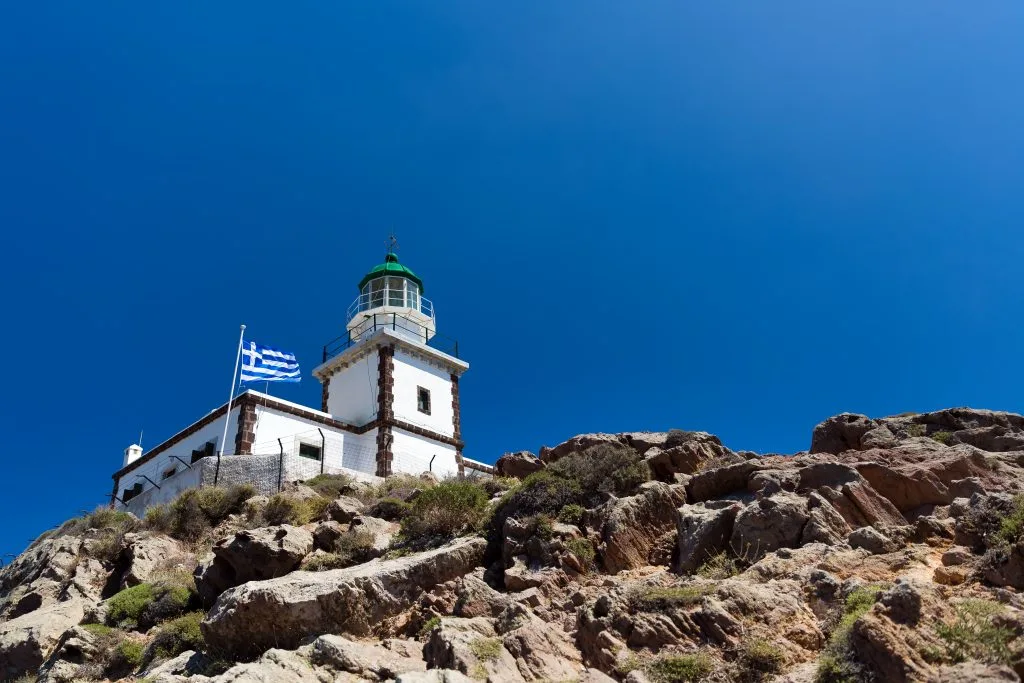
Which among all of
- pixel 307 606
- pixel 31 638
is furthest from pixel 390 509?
pixel 31 638

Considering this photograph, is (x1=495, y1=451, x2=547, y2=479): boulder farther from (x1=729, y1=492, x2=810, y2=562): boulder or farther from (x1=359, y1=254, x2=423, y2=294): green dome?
(x1=359, y1=254, x2=423, y2=294): green dome

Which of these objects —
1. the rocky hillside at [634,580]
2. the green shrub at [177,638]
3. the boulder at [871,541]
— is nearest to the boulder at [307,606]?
the rocky hillside at [634,580]

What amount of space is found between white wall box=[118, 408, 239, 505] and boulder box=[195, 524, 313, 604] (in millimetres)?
14588

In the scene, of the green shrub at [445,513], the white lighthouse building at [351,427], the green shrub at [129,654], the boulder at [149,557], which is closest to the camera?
the green shrub at [129,654]

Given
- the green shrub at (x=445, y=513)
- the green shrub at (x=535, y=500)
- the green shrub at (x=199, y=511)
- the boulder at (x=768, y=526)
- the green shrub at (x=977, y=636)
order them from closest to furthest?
the green shrub at (x=977, y=636)
the boulder at (x=768, y=526)
the green shrub at (x=535, y=500)
the green shrub at (x=445, y=513)
the green shrub at (x=199, y=511)

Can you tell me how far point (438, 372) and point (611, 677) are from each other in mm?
27909

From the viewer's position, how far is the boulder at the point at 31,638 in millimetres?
14297

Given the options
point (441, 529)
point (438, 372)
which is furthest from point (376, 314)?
point (441, 529)

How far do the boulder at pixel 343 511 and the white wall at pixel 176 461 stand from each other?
13285mm

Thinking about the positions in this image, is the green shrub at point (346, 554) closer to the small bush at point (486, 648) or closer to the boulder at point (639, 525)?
the boulder at point (639, 525)

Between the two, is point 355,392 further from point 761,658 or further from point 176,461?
point 761,658

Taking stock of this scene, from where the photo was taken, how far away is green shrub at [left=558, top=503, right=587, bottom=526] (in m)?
11.9

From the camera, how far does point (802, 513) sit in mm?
9914

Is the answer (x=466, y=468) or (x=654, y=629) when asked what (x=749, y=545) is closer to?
(x=654, y=629)
